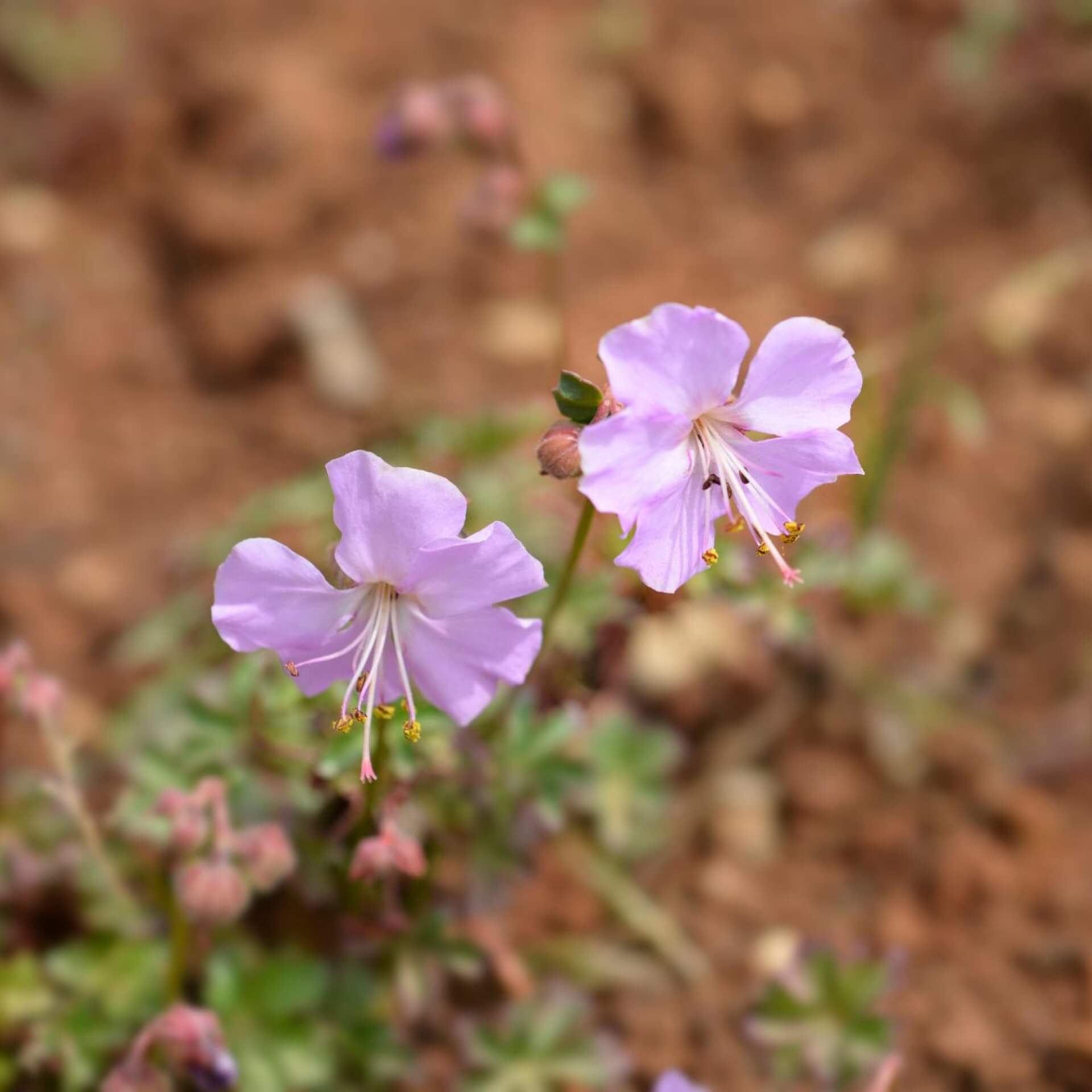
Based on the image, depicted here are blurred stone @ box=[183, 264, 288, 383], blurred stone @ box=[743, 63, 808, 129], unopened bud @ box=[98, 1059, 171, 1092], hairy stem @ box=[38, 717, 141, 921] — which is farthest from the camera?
blurred stone @ box=[743, 63, 808, 129]

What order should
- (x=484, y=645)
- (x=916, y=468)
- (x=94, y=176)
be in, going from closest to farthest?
(x=484, y=645)
(x=916, y=468)
(x=94, y=176)

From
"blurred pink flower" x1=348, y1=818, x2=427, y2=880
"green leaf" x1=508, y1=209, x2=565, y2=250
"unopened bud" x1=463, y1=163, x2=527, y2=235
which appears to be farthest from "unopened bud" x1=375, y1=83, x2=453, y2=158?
"blurred pink flower" x1=348, y1=818, x2=427, y2=880

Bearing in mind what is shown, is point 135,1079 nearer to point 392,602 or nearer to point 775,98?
point 392,602

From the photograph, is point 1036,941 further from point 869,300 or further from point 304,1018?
point 869,300

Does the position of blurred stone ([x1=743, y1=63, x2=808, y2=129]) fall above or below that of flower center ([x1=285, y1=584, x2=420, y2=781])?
above

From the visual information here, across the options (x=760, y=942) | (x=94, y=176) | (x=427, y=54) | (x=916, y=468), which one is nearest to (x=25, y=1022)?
(x=760, y=942)

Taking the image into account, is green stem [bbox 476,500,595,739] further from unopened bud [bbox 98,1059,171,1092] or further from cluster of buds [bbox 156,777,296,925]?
unopened bud [bbox 98,1059,171,1092]

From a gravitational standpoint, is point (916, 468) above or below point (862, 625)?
above
